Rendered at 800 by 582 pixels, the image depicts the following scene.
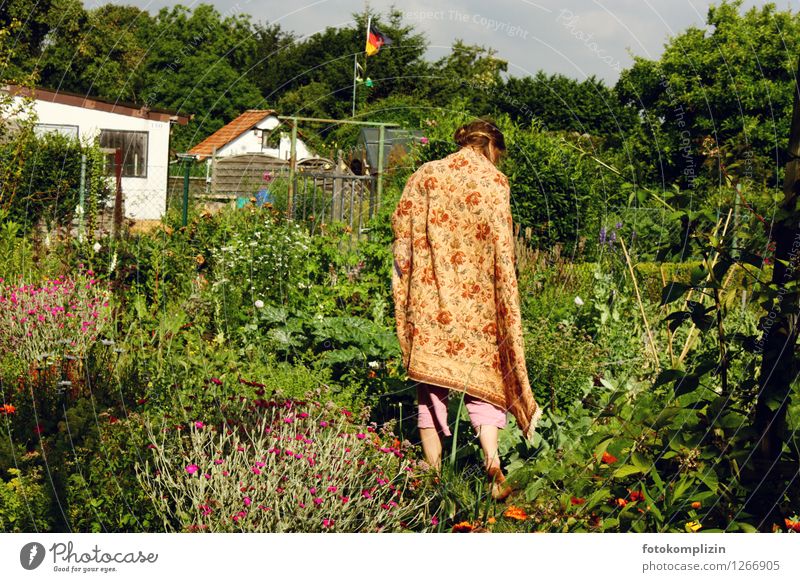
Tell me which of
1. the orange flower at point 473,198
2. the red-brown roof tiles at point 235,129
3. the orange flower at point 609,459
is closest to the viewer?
the orange flower at point 609,459

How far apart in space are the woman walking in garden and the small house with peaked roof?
187 inches

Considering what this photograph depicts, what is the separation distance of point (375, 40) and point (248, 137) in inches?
221

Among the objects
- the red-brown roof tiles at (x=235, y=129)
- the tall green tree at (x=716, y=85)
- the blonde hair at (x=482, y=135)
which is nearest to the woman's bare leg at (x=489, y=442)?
the blonde hair at (x=482, y=135)

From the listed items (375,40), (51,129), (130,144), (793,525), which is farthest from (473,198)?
(51,129)

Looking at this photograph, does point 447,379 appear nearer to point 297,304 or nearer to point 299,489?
point 299,489

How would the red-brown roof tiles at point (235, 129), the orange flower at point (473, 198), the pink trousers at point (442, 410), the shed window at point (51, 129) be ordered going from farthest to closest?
the shed window at point (51, 129) → the red-brown roof tiles at point (235, 129) → the pink trousers at point (442, 410) → the orange flower at point (473, 198)

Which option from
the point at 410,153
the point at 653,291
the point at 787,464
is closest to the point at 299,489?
the point at 787,464

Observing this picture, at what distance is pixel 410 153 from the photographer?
9.59 m

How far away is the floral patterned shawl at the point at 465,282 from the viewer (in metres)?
4.04

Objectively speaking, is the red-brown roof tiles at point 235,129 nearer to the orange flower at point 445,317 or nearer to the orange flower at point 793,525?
the orange flower at point 445,317

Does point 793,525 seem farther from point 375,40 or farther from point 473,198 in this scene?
point 375,40

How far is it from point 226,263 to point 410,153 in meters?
3.54
